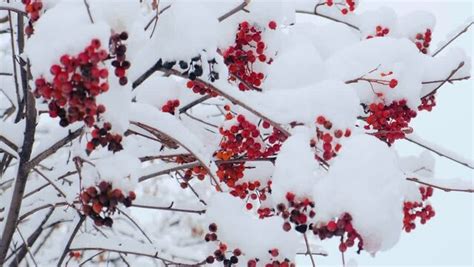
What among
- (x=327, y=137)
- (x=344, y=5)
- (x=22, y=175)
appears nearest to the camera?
(x=327, y=137)

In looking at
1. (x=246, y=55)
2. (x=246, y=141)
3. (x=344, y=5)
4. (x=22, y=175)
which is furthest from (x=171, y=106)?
(x=344, y=5)

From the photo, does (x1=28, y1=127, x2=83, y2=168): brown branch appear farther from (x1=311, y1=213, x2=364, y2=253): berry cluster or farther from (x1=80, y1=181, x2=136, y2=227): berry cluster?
(x1=311, y1=213, x2=364, y2=253): berry cluster

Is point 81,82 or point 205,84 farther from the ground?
point 205,84

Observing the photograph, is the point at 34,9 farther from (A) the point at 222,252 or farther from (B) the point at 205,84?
(A) the point at 222,252

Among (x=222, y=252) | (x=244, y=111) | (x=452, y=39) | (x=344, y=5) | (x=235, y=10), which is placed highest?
(x=344, y=5)

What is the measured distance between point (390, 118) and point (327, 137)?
68 cm

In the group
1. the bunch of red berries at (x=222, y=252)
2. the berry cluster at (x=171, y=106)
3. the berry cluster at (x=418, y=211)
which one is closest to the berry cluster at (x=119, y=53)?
the bunch of red berries at (x=222, y=252)

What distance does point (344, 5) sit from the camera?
335 centimetres

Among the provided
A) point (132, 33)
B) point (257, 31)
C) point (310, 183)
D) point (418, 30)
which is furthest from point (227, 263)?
point (418, 30)

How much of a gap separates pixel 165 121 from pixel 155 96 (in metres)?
0.70

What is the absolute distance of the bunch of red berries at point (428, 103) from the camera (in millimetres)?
2844

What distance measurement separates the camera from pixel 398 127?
2.49 m

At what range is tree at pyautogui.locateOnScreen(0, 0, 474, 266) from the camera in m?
1.77

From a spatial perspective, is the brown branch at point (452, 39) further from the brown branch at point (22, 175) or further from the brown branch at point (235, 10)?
the brown branch at point (22, 175)
